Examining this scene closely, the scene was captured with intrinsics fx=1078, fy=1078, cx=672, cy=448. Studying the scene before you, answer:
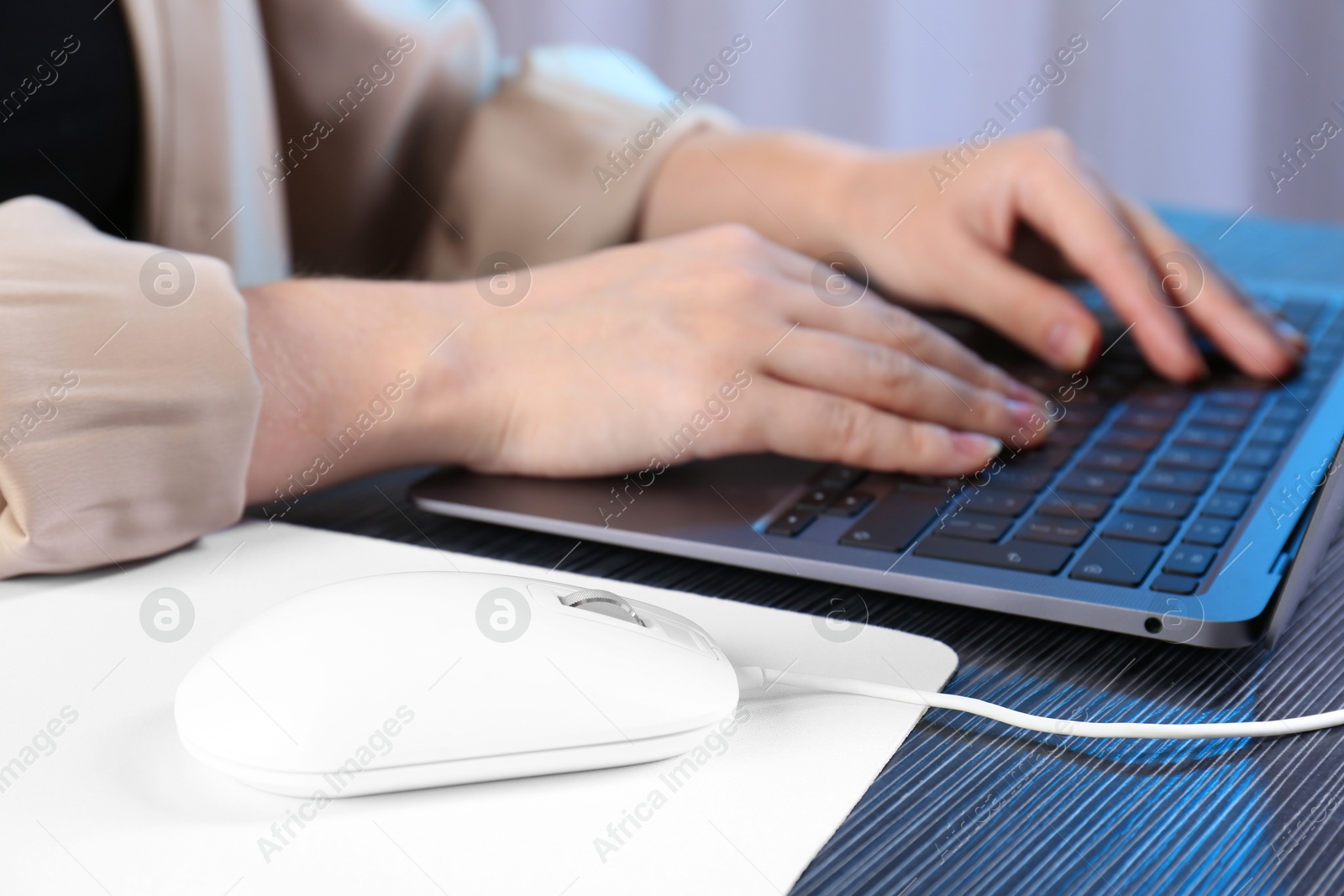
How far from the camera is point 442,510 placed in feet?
1.59

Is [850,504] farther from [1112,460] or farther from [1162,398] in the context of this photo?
[1162,398]

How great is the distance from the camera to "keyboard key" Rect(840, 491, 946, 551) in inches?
16.6

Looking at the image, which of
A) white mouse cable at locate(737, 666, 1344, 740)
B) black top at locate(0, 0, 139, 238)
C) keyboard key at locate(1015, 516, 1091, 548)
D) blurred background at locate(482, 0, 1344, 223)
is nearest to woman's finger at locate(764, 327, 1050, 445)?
keyboard key at locate(1015, 516, 1091, 548)

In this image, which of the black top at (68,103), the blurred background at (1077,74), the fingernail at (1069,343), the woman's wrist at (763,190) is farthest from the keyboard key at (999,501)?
the blurred background at (1077,74)

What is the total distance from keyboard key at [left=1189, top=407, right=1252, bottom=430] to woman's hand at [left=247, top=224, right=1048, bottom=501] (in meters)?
0.08

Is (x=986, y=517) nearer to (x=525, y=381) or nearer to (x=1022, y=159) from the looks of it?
(x=525, y=381)

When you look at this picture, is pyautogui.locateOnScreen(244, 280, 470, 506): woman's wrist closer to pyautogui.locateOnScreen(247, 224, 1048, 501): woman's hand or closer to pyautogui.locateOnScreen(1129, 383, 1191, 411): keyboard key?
pyautogui.locateOnScreen(247, 224, 1048, 501): woman's hand

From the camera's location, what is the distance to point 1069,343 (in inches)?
25.4

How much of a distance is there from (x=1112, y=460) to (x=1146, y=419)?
77 mm

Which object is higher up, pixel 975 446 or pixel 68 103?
pixel 68 103

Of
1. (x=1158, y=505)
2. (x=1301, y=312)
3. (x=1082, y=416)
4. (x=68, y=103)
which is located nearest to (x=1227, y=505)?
(x=1158, y=505)

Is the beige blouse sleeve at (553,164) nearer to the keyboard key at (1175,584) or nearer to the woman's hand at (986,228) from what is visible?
the woman's hand at (986,228)

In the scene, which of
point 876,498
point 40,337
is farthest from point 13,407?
point 876,498

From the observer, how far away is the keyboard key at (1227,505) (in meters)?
0.44
